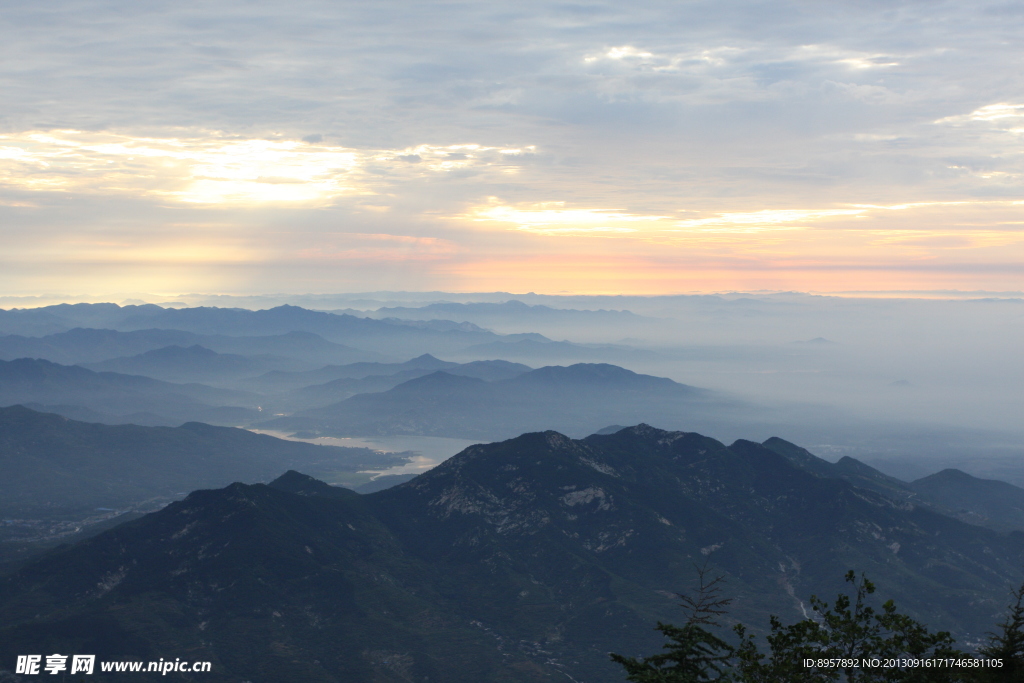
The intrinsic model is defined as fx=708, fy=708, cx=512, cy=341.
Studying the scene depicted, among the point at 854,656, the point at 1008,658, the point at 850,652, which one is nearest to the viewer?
the point at 1008,658

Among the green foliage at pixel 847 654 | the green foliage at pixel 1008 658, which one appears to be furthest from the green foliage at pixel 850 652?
the green foliage at pixel 1008 658

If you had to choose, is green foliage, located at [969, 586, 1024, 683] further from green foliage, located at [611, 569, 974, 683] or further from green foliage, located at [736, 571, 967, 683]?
green foliage, located at [736, 571, 967, 683]

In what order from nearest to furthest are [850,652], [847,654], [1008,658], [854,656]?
[1008,658] → [854,656] → [850,652] → [847,654]

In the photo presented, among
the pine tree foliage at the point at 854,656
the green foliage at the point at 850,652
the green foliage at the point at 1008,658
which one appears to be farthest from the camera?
the green foliage at the point at 850,652

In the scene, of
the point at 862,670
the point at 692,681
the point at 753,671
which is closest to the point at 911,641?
the point at 862,670

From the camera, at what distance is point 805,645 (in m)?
65.1

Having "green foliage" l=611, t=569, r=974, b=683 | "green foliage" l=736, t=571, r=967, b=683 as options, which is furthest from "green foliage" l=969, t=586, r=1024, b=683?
"green foliage" l=736, t=571, r=967, b=683

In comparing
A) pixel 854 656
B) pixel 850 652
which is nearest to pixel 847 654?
pixel 850 652

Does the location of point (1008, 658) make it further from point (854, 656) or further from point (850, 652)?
point (850, 652)

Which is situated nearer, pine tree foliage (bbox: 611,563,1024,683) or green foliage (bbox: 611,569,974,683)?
pine tree foliage (bbox: 611,563,1024,683)

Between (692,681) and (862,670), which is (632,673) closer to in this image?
(692,681)

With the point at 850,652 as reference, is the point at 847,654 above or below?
below

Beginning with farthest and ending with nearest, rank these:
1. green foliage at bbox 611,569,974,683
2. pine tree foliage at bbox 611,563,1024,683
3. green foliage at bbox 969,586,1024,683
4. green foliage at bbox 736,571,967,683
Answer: green foliage at bbox 736,571,967,683 < green foliage at bbox 611,569,974,683 < pine tree foliage at bbox 611,563,1024,683 < green foliage at bbox 969,586,1024,683

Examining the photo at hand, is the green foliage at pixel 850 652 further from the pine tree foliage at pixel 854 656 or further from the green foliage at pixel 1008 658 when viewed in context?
the green foliage at pixel 1008 658
